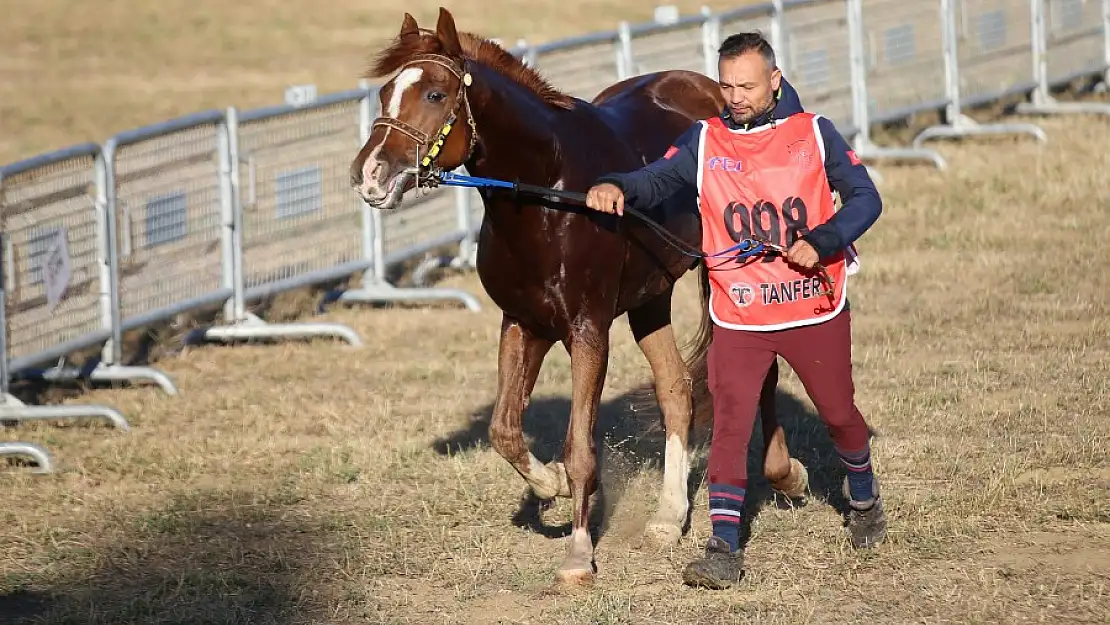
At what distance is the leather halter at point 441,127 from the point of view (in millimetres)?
5891

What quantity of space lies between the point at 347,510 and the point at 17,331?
9.77ft

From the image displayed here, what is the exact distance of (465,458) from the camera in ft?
26.1

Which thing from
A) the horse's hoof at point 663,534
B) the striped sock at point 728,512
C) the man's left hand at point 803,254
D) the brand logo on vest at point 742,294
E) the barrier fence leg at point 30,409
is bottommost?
the horse's hoof at point 663,534

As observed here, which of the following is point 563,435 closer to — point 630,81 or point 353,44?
point 630,81

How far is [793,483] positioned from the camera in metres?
6.80

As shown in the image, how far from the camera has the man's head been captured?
568cm

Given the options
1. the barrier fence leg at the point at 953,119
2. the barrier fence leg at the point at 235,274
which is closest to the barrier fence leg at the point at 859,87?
the barrier fence leg at the point at 953,119

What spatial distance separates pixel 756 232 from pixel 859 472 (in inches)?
41.5

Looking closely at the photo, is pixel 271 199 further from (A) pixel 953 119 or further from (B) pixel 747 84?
(A) pixel 953 119

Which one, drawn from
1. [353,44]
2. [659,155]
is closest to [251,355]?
[659,155]

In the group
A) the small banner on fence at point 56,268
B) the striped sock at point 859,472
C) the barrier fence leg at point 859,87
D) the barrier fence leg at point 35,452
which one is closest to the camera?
the striped sock at point 859,472

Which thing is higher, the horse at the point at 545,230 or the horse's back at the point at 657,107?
the horse's back at the point at 657,107

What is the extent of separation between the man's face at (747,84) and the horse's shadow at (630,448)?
1.80m

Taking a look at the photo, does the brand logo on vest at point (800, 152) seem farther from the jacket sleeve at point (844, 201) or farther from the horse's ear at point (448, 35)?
the horse's ear at point (448, 35)
